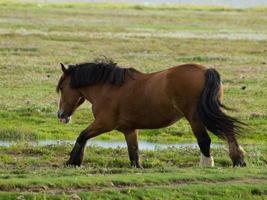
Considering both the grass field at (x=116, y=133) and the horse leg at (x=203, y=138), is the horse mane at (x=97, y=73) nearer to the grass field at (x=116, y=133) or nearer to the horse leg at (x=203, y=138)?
the grass field at (x=116, y=133)

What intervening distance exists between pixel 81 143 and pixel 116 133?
5075mm

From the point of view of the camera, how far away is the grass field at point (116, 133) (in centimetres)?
1088

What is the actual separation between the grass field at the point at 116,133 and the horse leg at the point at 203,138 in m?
0.54

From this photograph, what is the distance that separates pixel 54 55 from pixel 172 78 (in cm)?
2048

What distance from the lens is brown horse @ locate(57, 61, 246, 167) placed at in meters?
13.1

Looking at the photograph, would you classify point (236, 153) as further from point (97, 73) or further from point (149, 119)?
point (97, 73)

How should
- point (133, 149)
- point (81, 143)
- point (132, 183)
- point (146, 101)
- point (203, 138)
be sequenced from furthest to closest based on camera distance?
point (133, 149) < point (81, 143) < point (146, 101) < point (203, 138) < point (132, 183)

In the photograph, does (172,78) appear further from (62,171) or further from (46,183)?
(46,183)

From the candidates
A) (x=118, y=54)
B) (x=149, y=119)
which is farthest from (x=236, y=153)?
(x=118, y=54)

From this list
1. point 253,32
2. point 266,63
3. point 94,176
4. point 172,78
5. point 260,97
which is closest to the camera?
point 94,176

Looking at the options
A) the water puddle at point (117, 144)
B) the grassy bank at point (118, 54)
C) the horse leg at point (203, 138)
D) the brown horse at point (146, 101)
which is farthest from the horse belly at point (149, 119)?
the grassy bank at point (118, 54)

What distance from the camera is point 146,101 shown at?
44.9 ft

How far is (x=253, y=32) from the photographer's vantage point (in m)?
51.8

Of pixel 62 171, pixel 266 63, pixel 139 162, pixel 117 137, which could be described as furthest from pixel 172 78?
pixel 266 63
